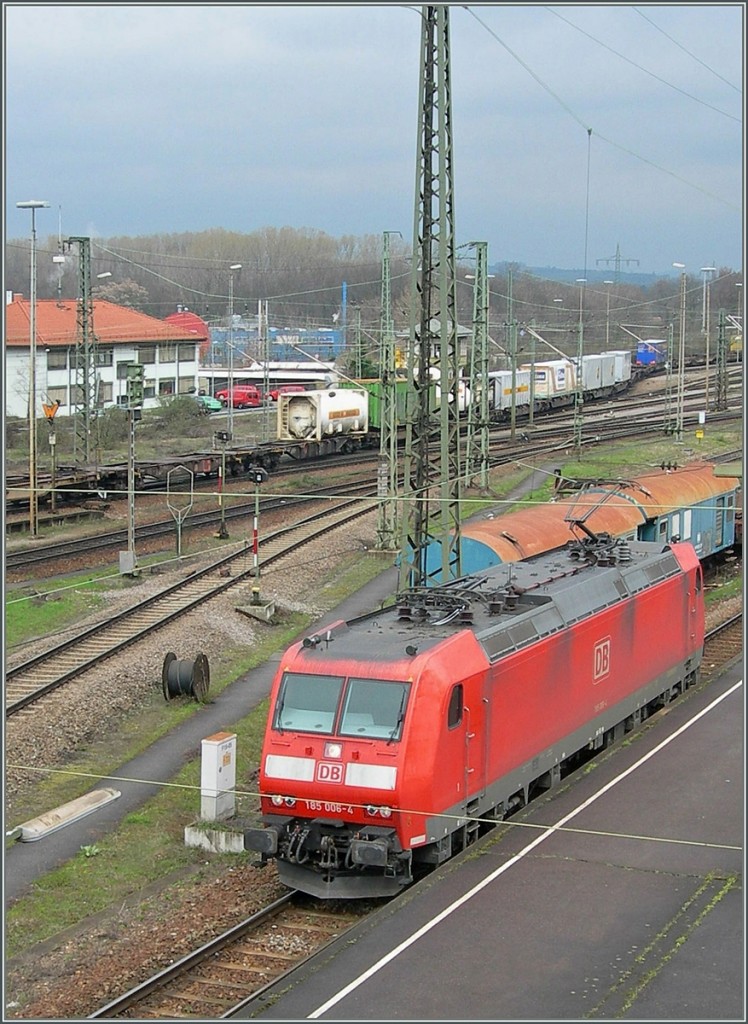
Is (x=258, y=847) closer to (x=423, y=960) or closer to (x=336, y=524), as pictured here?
Answer: (x=423, y=960)

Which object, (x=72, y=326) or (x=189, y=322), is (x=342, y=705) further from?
(x=189, y=322)

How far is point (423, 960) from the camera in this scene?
42.1 feet

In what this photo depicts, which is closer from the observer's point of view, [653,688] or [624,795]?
[624,795]

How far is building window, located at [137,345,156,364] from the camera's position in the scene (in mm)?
72250

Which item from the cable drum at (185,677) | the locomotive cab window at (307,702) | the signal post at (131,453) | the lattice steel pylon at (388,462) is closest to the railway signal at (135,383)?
the signal post at (131,453)

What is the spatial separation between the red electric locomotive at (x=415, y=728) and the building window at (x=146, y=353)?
5545 centimetres

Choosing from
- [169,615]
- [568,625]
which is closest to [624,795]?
[568,625]

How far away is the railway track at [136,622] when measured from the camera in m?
23.7

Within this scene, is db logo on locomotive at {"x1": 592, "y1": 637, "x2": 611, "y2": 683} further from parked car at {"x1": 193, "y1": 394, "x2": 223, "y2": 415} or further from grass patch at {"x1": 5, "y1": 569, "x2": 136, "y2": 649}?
parked car at {"x1": 193, "y1": 394, "x2": 223, "y2": 415}

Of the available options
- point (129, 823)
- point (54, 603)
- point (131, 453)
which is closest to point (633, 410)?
point (131, 453)

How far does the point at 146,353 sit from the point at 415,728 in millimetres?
Answer: 60738

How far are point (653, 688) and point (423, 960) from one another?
419 inches

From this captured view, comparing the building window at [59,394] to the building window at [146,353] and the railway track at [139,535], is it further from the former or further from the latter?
the railway track at [139,535]

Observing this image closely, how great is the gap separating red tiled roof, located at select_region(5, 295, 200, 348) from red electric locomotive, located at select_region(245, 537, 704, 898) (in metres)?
43.8
